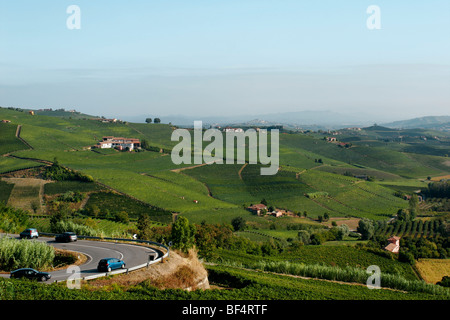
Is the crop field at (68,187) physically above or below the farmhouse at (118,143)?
below

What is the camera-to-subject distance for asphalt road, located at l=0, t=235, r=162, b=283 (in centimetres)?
2318

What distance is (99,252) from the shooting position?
28.3 meters

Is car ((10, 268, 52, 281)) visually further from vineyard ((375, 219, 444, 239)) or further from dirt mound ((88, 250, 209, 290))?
vineyard ((375, 219, 444, 239))

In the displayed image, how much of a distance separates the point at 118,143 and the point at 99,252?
112 m

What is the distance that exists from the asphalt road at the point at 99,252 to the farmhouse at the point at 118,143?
10150 centimetres

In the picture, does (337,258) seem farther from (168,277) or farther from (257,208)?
(257,208)

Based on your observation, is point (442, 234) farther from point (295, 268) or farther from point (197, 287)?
point (197, 287)

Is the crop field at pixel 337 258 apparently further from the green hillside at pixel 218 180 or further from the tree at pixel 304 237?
the green hillside at pixel 218 180

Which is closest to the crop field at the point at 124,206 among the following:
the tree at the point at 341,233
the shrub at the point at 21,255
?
the tree at the point at 341,233

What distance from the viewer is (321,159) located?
154 meters

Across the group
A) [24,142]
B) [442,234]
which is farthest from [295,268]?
[24,142]

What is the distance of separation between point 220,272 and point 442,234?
59871 millimetres

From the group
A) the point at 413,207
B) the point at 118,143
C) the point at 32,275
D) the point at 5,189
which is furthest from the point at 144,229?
the point at 118,143

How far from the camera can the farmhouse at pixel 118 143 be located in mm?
131875
